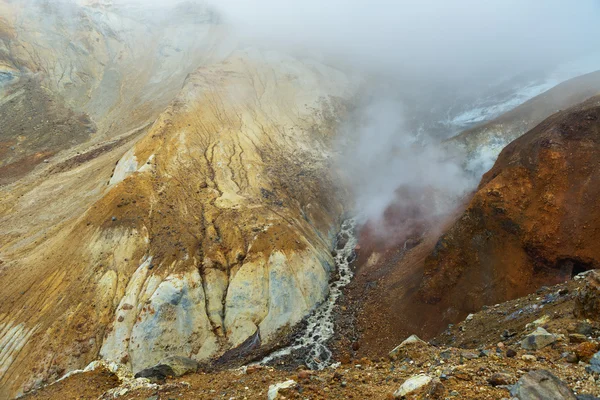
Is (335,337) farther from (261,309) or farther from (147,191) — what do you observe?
(147,191)

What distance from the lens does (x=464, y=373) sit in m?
7.69

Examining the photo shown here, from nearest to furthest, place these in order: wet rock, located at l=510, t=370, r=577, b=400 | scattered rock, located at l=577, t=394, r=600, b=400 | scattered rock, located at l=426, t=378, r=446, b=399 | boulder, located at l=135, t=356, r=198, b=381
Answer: scattered rock, located at l=577, t=394, r=600, b=400 < wet rock, located at l=510, t=370, r=577, b=400 < scattered rock, located at l=426, t=378, r=446, b=399 < boulder, located at l=135, t=356, r=198, b=381

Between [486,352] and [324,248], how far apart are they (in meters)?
24.4

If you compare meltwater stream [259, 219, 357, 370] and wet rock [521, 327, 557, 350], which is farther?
meltwater stream [259, 219, 357, 370]

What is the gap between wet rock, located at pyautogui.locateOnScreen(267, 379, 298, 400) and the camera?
8859mm

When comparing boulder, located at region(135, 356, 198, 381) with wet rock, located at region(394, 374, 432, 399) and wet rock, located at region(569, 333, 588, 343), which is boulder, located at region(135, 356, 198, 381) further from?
wet rock, located at region(569, 333, 588, 343)

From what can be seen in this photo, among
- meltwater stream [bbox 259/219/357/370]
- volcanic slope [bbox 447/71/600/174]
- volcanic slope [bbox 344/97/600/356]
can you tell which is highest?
volcanic slope [bbox 447/71/600/174]

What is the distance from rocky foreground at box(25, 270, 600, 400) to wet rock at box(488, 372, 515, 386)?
18 mm

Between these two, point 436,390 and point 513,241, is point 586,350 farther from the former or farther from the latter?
point 513,241

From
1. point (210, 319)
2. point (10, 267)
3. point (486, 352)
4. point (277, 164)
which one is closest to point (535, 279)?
point (486, 352)

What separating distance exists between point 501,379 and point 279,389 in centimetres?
506

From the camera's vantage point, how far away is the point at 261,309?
25.6m

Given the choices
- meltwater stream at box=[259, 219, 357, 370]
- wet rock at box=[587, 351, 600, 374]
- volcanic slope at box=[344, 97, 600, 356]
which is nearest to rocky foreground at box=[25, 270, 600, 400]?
wet rock at box=[587, 351, 600, 374]

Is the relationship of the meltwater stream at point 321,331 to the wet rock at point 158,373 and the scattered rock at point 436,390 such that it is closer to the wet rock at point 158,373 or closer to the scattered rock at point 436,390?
the wet rock at point 158,373
